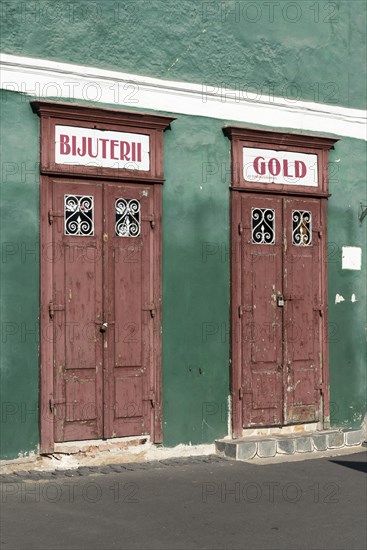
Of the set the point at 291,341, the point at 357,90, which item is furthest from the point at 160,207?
the point at 357,90

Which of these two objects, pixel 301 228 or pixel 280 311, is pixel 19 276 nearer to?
pixel 280 311

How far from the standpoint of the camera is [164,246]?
40.3 ft

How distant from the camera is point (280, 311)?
13.2 metres

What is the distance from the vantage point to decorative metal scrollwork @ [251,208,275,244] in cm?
1303

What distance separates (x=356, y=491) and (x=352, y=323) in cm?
369

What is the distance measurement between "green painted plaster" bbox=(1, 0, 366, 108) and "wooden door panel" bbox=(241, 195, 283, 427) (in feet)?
4.77

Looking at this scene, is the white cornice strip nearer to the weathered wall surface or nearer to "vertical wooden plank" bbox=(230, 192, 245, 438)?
the weathered wall surface

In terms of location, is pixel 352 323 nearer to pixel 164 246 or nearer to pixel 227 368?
pixel 227 368

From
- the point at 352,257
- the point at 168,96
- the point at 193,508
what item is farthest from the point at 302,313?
the point at 193,508

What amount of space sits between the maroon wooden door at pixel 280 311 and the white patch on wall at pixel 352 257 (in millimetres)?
490

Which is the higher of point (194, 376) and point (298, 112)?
point (298, 112)

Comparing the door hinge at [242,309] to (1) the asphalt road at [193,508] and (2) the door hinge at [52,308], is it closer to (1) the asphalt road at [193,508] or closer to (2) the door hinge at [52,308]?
(1) the asphalt road at [193,508]

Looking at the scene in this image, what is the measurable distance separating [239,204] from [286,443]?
8.91 feet

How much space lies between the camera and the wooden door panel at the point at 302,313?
13289mm
